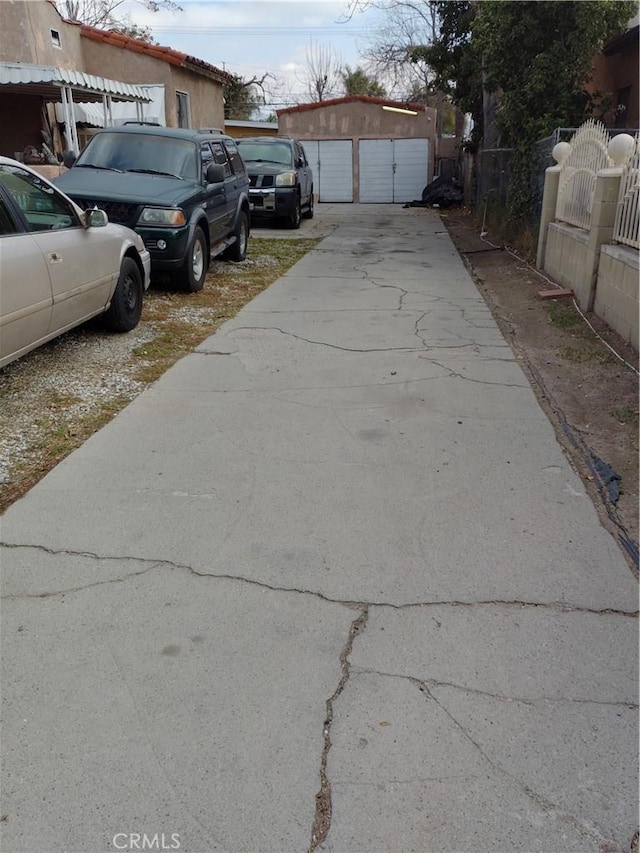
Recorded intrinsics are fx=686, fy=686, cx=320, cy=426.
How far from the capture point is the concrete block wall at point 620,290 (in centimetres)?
657

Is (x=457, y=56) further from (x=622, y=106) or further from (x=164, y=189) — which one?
(x=164, y=189)

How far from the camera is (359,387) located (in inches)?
227

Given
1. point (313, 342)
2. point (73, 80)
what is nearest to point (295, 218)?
point (73, 80)

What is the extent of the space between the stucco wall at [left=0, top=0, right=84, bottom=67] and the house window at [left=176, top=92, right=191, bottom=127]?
3563mm

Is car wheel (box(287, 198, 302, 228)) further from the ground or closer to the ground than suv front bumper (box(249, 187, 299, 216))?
closer to the ground

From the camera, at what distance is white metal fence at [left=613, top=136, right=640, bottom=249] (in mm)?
6922

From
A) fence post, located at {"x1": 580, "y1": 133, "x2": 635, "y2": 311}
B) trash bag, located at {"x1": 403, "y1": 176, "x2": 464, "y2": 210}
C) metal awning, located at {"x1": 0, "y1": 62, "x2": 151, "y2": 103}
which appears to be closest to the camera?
fence post, located at {"x1": 580, "y1": 133, "x2": 635, "y2": 311}

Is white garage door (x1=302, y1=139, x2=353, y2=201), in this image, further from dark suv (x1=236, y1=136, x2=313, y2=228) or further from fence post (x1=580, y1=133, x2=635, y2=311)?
fence post (x1=580, y1=133, x2=635, y2=311)

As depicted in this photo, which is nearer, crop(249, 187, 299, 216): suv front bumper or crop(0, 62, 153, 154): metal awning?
crop(0, 62, 153, 154): metal awning

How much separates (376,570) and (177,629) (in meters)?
0.96

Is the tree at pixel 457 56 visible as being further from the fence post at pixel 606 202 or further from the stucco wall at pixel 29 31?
the fence post at pixel 606 202

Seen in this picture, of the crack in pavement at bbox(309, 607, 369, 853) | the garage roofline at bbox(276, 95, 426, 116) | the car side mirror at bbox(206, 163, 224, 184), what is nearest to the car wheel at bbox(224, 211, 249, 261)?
the car side mirror at bbox(206, 163, 224, 184)

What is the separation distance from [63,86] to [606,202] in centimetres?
1011

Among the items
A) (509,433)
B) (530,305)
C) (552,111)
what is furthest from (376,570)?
(552,111)
